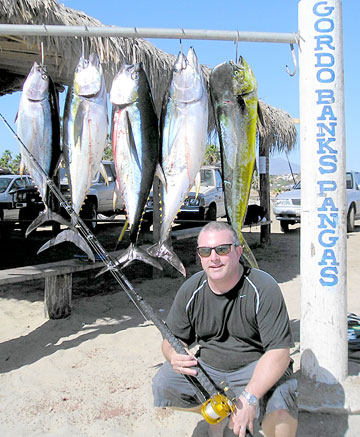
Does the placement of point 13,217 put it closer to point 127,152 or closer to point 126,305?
point 126,305

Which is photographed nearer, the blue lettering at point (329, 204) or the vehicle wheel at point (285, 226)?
the blue lettering at point (329, 204)

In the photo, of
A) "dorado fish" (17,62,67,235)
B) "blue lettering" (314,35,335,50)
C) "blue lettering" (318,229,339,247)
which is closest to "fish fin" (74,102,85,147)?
"dorado fish" (17,62,67,235)

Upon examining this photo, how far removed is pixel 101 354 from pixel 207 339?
1.79m

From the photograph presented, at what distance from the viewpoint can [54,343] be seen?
439 centimetres

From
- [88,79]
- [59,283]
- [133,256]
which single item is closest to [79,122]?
[88,79]

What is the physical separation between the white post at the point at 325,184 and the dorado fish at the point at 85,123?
4.52ft

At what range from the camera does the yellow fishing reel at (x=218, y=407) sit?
89.7 inches

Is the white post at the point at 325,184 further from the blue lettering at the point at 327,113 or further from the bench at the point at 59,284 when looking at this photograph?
the bench at the point at 59,284

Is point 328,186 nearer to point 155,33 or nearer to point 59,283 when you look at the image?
point 155,33

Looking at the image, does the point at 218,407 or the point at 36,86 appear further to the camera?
the point at 36,86

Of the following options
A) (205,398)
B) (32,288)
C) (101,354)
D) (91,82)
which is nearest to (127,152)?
(91,82)

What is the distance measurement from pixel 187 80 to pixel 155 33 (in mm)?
411

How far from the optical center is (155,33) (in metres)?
3.04

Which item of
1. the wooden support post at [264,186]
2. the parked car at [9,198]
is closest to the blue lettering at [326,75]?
the wooden support post at [264,186]
